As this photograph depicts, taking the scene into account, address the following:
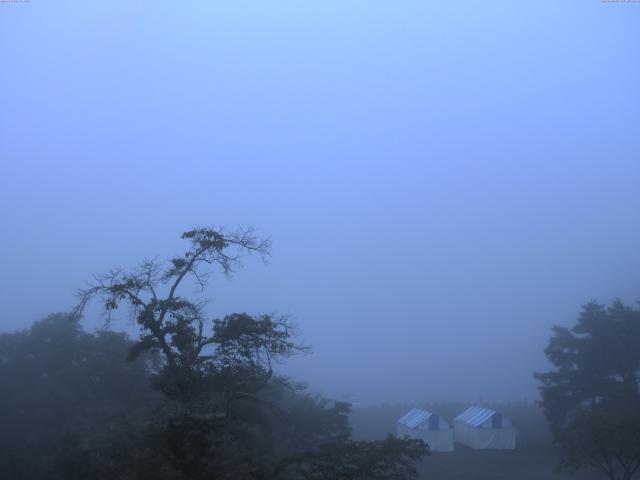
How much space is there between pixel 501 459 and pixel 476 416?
5591 mm

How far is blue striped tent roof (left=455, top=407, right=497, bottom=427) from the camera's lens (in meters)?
38.3

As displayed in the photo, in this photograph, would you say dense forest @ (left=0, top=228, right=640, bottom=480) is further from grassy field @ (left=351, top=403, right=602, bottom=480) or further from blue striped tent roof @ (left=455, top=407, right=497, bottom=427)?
blue striped tent roof @ (left=455, top=407, right=497, bottom=427)

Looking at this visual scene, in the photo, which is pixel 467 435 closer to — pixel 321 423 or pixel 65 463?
pixel 321 423

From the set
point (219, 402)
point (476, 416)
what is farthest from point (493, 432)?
point (219, 402)

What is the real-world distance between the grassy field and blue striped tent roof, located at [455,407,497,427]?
1.68 m

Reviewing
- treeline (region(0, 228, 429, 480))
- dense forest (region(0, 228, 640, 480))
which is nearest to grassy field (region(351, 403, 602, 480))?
dense forest (region(0, 228, 640, 480))

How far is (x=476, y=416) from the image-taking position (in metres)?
40.0

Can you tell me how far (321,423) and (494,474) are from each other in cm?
1163

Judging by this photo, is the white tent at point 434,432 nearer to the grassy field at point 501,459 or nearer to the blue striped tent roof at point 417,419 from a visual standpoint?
the blue striped tent roof at point 417,419

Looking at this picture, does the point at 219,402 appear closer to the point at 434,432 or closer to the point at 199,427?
the point at 199,427

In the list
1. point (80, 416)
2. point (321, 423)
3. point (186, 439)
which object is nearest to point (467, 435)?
point (321, 423)

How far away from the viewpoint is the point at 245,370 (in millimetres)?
14016

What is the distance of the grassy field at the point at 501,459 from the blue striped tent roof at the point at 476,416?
5.50 feet

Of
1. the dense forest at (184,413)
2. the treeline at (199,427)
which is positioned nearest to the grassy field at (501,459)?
the dense forest at (184,413)
